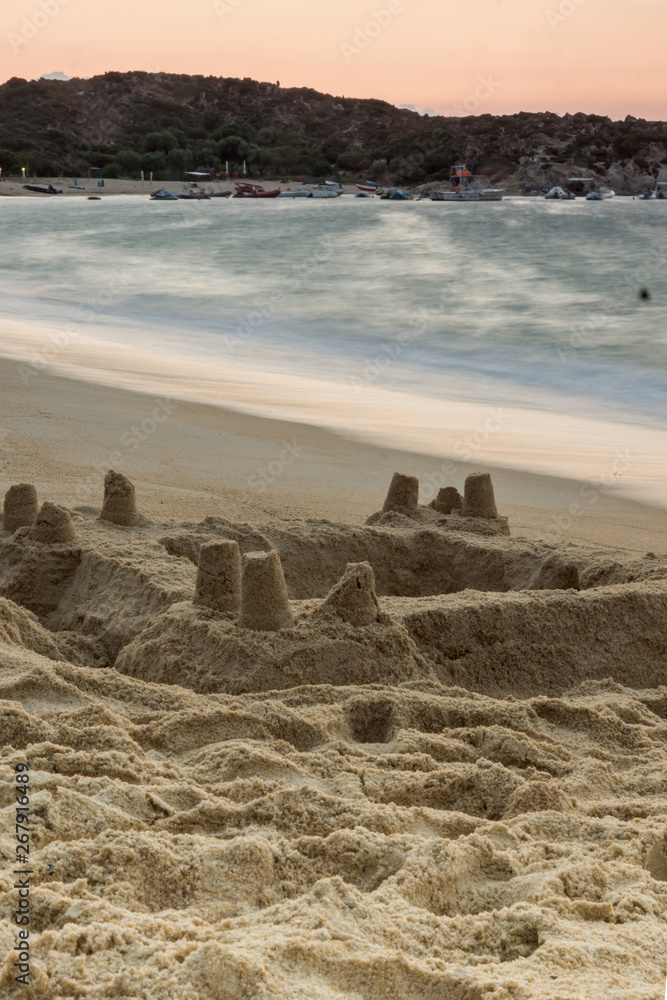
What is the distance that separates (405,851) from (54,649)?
208 cm

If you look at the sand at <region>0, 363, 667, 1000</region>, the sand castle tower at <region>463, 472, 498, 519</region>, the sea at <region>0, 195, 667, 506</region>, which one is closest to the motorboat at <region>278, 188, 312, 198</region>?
the sea at <region>0, 195, 667, 506</region>

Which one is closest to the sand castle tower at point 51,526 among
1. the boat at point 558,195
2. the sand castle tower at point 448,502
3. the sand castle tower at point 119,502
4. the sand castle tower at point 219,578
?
the sand castle tower at point 119,502

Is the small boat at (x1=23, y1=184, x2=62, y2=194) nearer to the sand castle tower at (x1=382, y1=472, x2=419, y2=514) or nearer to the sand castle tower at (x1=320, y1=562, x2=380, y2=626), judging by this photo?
the sand castle tower at (x1=382, y1=472, x2=419, y2=514)

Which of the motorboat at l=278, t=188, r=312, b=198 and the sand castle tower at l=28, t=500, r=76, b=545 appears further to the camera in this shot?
the motorboat at l=278, t=188, r=312, b=198

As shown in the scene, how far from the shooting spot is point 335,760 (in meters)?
2.76

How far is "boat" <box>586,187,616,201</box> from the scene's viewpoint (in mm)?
85312

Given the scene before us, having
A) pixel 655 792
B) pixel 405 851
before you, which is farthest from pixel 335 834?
pixel 655 792

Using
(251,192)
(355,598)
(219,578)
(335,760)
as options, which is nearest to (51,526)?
(219,578)

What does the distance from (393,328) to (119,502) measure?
597 inches

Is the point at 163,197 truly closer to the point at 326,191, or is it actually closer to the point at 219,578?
the point at 326,191

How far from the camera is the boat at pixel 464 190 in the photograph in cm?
8400

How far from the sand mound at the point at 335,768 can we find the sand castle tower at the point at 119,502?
132mm

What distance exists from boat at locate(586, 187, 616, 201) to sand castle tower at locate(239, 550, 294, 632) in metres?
88.6

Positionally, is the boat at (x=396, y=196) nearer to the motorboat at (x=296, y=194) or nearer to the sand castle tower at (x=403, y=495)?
the motorboat at (x=296, y=194)
